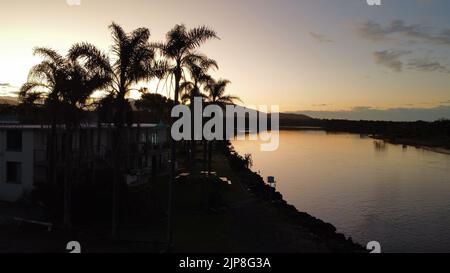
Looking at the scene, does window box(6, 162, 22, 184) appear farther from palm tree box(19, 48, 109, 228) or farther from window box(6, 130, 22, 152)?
palm tree box(19, 48, 109, 228)

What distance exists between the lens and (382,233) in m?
28.9

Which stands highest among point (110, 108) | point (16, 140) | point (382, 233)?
point (110, 108)

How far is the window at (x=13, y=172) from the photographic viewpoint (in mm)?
27719

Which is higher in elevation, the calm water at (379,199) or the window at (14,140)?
the window at (14,140)

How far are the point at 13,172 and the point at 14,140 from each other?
2137 mm

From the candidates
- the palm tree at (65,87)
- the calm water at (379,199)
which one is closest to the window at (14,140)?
the palm tree at (65,87)

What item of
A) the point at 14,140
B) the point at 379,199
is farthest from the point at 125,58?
the point at 379,199

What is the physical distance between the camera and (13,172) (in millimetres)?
27922

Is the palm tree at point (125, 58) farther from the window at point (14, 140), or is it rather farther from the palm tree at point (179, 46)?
the window at point (14, 140)

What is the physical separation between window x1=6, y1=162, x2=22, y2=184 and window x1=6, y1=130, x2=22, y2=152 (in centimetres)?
100

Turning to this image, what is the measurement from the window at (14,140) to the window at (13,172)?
1.00 metres

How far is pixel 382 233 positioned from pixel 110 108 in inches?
796
